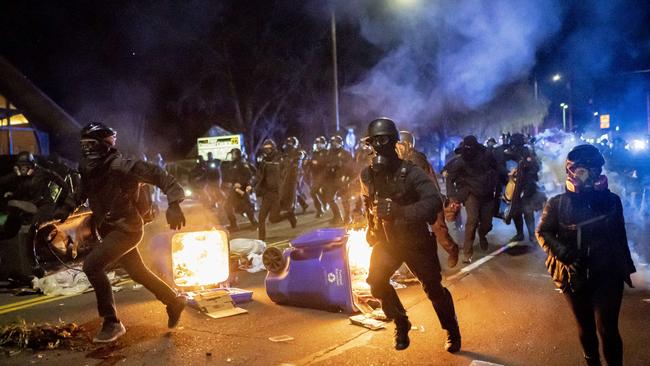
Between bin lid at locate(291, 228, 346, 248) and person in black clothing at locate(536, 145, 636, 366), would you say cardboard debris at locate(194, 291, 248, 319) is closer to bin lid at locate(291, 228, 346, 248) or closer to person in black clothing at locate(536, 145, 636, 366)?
bin lid at locate(291, 228, 346, 248)

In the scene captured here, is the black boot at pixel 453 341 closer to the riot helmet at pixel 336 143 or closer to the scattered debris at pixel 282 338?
the scattered debris at pixel 282 338

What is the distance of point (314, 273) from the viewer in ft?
17.9

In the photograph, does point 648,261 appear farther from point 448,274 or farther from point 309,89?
point 309,89

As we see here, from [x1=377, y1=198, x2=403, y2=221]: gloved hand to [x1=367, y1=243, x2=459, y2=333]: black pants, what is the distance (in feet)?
1.19

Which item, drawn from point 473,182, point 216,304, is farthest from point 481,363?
point 473,182

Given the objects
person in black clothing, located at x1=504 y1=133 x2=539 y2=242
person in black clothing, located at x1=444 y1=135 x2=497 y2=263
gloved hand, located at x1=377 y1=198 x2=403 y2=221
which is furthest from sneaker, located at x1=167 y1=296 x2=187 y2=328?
person in black clothing, located at x1=504 y1=133 x2=539 y2=242

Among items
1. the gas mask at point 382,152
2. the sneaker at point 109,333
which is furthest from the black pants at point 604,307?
the sneaker at point 109,333

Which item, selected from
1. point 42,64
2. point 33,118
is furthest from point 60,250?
point 42,64

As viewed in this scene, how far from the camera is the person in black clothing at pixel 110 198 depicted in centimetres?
Result: 465

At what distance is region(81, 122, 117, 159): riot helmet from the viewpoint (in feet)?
15.3

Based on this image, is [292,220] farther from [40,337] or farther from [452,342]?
[452,342]

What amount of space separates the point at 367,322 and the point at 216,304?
66.1 inches

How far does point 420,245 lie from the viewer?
4.07 m

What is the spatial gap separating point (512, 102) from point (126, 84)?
67.1 ft
